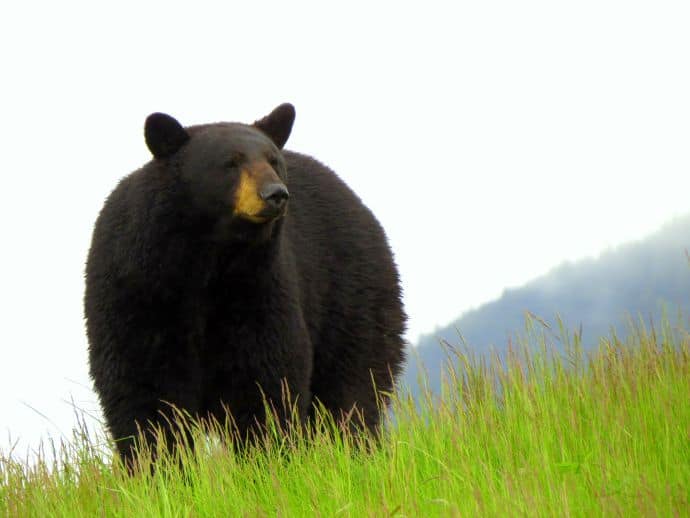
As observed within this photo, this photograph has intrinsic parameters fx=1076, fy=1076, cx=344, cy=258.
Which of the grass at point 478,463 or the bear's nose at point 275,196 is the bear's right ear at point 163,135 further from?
the grass at point 478,463

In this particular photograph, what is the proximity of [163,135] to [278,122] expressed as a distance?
77cm

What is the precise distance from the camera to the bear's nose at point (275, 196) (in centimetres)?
535

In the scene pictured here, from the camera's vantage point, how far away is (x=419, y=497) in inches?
172

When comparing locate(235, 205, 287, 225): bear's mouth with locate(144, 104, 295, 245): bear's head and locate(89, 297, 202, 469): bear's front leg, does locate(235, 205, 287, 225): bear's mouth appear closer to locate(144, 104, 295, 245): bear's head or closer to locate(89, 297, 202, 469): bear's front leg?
locate(144, 104, 295, 245): bear's head

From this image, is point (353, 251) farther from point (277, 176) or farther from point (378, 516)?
point (378, 516)

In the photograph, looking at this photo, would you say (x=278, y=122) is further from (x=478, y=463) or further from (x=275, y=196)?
(x=478, y=463)

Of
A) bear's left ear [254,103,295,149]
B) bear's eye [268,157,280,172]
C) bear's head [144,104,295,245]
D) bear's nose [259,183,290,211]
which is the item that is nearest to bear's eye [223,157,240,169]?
bear's head [144,104,295,245]

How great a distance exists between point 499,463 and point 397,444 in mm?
469

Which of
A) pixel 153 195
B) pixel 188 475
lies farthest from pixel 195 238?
pixel 188 475

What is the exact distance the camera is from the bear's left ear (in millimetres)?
6371

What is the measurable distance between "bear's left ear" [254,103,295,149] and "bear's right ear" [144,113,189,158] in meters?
0.57

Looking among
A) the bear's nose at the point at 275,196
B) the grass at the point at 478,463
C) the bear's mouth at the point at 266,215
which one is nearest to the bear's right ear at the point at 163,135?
the bear's mouth at the point at 266,215

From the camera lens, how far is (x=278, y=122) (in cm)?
638

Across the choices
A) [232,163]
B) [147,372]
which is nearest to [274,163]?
[232,163]
